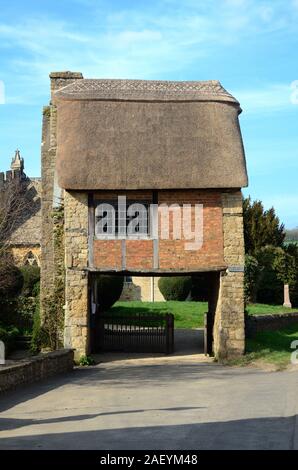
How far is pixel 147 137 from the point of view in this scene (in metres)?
20.5

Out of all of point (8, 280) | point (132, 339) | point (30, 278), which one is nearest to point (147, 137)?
point (132, 339)

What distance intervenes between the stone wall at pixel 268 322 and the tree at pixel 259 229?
9.04 m

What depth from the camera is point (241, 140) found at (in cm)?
2081

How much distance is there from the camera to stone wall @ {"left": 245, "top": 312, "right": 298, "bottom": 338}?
89.4 ft

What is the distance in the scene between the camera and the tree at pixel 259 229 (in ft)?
142

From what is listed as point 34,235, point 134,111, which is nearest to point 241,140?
point 134,111

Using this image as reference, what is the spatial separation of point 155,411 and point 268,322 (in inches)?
805

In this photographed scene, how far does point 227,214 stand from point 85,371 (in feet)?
19.8

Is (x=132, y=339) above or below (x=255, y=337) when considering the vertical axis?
above

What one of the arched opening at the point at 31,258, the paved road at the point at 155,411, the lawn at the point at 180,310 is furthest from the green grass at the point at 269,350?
the arched opening at the point at 31,258

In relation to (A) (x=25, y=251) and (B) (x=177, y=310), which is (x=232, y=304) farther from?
(A) (x=25, y=251)

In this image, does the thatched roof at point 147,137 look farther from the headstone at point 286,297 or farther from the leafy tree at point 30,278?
the headstone at point 286,297

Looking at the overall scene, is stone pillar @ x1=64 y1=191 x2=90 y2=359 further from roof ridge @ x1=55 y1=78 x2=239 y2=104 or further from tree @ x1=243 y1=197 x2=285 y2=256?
tree @ x1=243 y1=197 x2=285 y2=256
